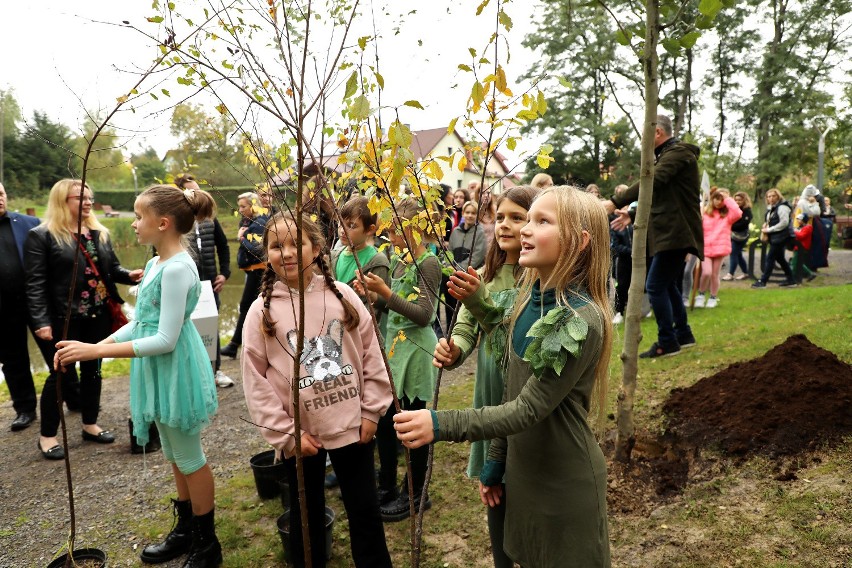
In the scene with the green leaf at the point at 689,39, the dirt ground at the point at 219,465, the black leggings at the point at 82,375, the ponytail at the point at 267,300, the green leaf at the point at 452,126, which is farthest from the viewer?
the black leggings at the point at 82,375

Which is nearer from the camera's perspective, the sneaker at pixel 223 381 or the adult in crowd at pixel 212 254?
the adult in crowd at pixel 212 254

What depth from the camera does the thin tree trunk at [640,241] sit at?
280 cm

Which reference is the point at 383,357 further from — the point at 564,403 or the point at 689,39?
the point at 689,39

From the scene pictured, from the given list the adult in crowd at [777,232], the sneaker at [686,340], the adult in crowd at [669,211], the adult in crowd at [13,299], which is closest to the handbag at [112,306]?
the adult in crowd at [13,299]

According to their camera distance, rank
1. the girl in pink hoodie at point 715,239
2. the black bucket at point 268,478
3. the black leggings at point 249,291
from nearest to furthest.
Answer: the black bucket at point 268,478
the black leggings at point 249,291
the girl in pink hoodie at point 715,239

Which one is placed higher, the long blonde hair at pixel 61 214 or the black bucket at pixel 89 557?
the long blonde hair at pixel 61 214

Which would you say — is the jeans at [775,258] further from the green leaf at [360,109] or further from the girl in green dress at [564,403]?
the green leaf at [360,109]

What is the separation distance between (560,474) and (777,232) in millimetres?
9946

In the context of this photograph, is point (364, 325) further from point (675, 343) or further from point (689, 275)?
point (689, 275)

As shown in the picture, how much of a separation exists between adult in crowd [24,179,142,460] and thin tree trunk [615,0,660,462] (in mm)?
3639

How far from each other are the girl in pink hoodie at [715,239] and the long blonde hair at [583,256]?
686cm

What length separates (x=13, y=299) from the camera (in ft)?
15.0

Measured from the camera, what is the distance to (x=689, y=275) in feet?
26.7

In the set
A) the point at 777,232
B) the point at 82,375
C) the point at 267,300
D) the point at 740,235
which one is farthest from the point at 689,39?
the point at 740,235
